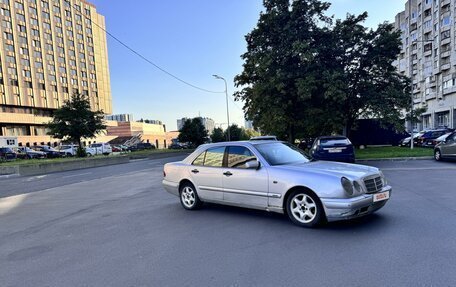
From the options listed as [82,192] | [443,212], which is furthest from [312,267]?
[82,192]

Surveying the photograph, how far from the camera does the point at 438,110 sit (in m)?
53.7

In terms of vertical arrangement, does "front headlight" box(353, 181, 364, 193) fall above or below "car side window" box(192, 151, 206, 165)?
below

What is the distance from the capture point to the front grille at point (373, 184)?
494cm

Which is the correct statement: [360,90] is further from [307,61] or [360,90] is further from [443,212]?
[443,212]

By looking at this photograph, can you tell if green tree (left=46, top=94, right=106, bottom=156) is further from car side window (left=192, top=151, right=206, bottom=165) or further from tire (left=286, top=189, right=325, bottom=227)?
tire (left=286, top=189, right=325, bottom=227)

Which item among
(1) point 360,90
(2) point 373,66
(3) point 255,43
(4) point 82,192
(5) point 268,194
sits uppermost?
(3) point 255,43

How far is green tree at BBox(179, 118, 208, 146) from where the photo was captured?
56500mm

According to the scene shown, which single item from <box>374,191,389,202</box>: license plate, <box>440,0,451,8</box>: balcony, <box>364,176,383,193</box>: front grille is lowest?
<box>374,191,389,202</box>: license plate

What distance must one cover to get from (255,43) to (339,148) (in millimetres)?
11177

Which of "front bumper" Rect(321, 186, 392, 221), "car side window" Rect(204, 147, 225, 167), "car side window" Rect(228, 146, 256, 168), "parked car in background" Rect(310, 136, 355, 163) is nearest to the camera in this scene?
"front bumper" Rect(321, 186, 392, 221)

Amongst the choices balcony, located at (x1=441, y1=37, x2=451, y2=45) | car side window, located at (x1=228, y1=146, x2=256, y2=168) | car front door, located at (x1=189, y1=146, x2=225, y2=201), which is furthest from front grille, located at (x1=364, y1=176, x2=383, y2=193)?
balcony, located at (x1=441, y1=37, x2=451, y2=45)

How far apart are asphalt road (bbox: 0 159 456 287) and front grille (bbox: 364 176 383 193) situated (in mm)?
579

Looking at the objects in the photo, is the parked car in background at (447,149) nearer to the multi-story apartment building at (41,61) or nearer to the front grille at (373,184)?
the front grille at (373,184)

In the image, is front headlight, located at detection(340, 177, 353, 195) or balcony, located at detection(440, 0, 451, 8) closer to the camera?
front headlight, located at detection(340, 177, 353, 195)
